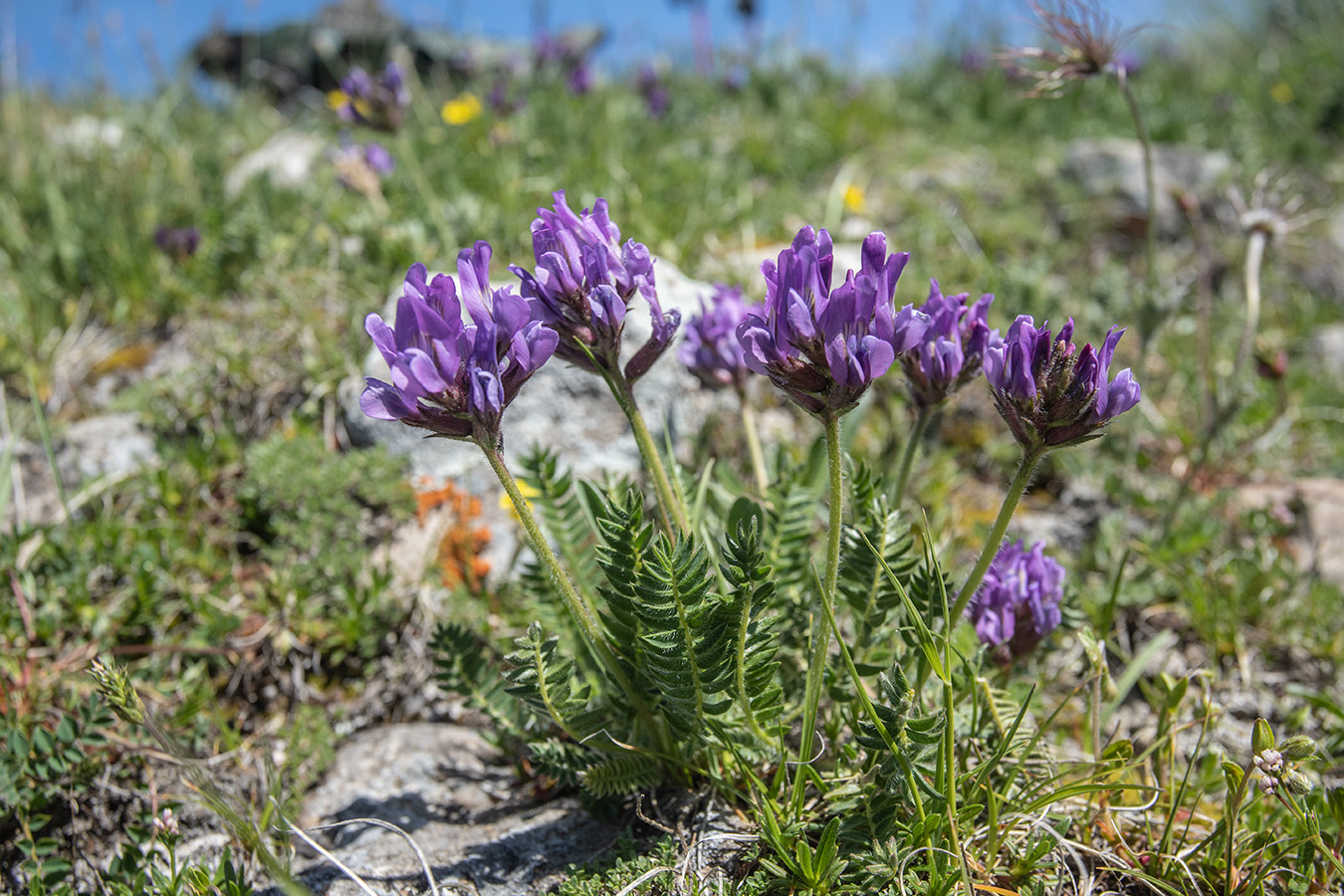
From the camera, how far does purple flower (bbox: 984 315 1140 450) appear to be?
1682 mm

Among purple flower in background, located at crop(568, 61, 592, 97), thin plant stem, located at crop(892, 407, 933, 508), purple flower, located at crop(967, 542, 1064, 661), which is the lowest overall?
purple flower, located at crop(967, 542, 1064, 661)

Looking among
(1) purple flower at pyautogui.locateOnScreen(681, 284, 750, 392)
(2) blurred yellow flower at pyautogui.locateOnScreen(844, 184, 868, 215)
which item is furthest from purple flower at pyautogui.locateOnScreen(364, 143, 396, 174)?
(1) purple flower at pyautogui.locateOnScreen(681, 284, 750, 392)

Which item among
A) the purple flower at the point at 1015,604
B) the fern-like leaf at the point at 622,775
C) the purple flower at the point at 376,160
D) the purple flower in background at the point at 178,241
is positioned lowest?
the fern-like leaf at the point at 622,775

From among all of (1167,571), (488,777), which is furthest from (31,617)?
(1167,571)

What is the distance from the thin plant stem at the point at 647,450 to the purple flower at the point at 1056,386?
72 cm

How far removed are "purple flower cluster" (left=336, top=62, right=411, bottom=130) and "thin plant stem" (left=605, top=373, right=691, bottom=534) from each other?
2787mm

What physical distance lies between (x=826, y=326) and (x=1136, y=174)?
225 inches

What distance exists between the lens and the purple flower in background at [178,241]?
4.49 metres

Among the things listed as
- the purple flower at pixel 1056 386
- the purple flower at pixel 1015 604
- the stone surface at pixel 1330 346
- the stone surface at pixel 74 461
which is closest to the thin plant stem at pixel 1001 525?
the purple flower at pixel 1056 386

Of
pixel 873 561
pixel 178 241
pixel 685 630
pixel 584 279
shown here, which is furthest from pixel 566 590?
pixel 178 241

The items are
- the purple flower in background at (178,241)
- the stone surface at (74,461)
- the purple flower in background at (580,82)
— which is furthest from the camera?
the purple flower in background at (580,82)

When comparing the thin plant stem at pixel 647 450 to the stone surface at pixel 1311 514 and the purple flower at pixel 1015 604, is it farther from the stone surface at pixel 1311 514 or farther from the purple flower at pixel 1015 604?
the stone surface at pixel 1311 514

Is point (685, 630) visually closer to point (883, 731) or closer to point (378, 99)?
point (883, 731)

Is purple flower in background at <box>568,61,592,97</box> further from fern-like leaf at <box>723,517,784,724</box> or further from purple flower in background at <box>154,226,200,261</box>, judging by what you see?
fern-like leaf at <box>723,517,784,724</box>
